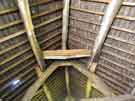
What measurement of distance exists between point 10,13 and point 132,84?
307 cm

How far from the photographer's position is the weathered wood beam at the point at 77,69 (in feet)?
12.1

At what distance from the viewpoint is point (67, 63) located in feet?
13.5

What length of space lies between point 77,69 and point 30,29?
1854mm

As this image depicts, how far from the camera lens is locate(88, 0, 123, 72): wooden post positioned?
2.61 metres

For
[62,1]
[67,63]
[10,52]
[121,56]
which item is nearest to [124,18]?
[121,56]

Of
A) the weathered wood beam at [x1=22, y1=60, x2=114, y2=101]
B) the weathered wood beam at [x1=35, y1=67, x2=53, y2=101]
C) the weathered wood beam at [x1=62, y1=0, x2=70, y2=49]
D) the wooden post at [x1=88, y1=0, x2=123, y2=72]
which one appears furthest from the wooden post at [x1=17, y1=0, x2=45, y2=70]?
the wooden post at [x1=88, y1=0, x2=123, y2=72]

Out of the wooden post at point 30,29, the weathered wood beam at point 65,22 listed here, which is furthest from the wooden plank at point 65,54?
the weathered wood beam at point 65,22

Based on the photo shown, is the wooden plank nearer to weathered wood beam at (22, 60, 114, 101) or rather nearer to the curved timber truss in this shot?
the curved timber truss

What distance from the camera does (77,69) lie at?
414 cm

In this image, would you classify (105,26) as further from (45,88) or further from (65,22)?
(45,88)

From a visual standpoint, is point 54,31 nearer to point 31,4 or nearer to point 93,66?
point 31,4

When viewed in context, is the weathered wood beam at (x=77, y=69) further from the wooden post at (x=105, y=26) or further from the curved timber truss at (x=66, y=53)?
the wooden post at (x=105, y=26)

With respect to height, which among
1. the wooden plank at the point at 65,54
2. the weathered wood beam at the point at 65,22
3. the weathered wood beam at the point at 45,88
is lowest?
the weathered wood beam at the point at 45,88

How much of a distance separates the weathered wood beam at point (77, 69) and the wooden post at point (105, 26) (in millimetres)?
306
